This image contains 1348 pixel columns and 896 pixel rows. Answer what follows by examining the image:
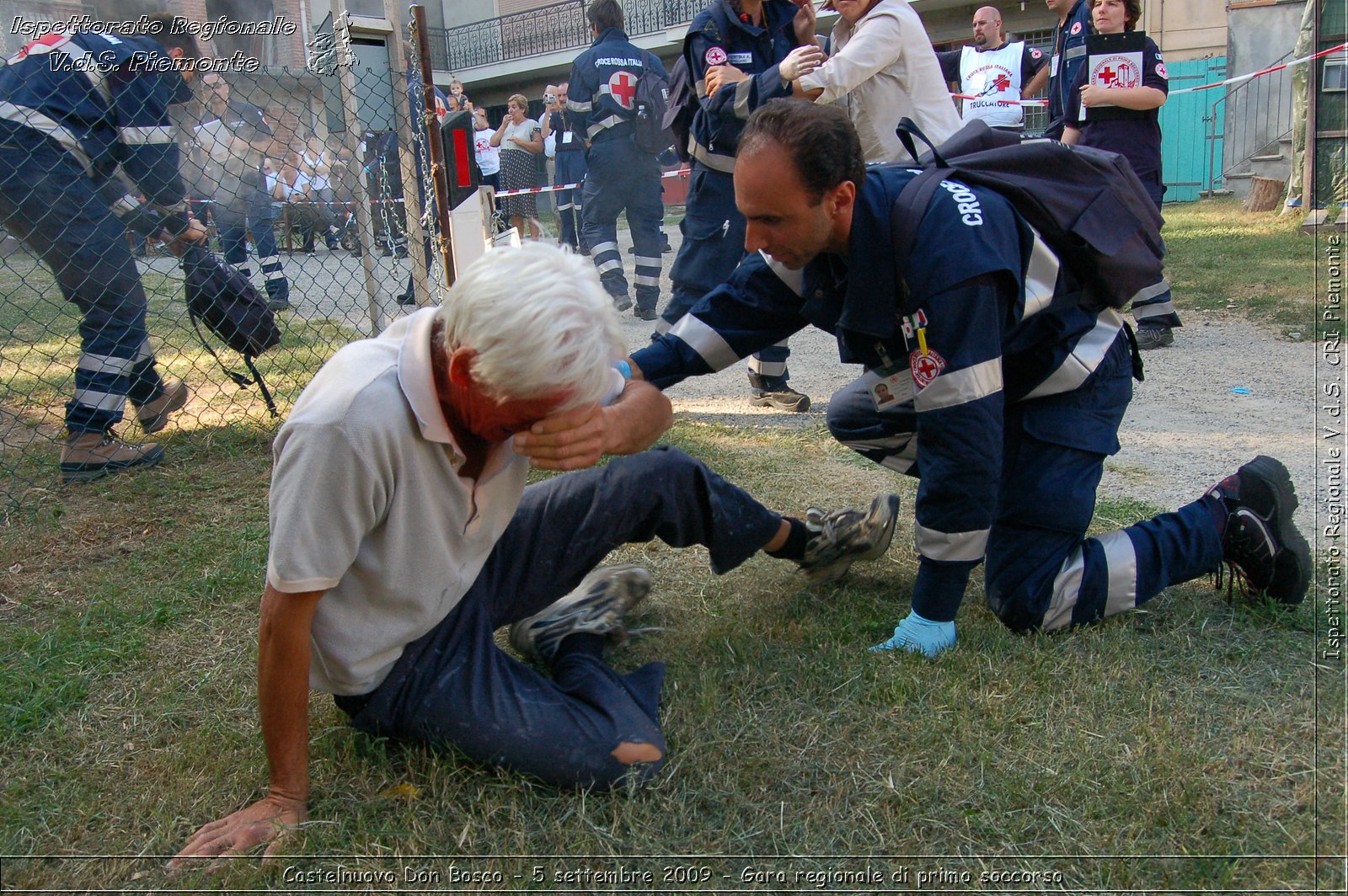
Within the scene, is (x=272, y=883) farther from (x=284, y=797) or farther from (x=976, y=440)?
(x=976, y=440)

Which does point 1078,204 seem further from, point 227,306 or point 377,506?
point 227,306

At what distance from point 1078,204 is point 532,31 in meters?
29.4

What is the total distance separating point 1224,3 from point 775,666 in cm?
1927

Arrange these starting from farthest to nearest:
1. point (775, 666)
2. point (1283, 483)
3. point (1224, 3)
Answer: point (1224, 3), point (1283, 483), point (775, 666)

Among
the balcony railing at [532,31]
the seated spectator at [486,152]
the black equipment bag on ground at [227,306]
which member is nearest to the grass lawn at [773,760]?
the black equipment bag on ground at [227,306]

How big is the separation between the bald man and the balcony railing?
17232 mm

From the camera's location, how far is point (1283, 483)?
2738 mm

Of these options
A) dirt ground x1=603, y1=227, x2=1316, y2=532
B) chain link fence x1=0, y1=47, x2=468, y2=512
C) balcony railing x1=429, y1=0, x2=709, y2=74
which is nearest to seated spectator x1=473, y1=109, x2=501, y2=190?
chain link fence x1=0, y1=47, x2=468, y2=512

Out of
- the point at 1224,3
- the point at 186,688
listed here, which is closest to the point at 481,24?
the point at 1224,3

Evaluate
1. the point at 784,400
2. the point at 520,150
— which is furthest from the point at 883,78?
the point at 520,150

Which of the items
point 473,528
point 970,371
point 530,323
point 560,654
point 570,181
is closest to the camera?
point 530,323

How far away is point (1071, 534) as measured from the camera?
267cm

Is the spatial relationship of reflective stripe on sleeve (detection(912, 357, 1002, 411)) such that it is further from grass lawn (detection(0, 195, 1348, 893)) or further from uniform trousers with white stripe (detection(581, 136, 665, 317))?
uniform trousers with white stripe (detection(581, 136, 665, 317))

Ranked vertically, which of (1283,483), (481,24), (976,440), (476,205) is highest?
(481,24)
